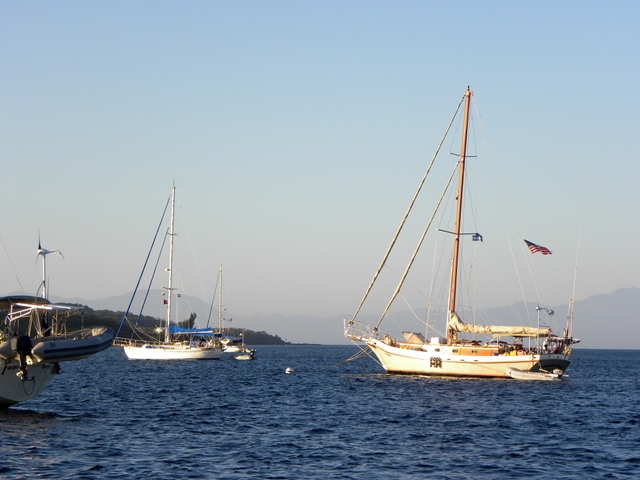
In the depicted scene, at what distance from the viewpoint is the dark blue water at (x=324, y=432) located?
28484 millimetres

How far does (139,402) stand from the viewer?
49.2 m

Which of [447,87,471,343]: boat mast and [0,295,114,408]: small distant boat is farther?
[447,87,471,343]: boat mast

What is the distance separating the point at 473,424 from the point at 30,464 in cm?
2087

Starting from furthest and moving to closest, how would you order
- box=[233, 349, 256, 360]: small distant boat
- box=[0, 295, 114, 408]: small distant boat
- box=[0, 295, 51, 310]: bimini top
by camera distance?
box=[233, 349, 256, 360]: small distant boat, box=[0, 295, 51, 310]: bimini top, box=[0, 295, 114, 408]: small distant boat

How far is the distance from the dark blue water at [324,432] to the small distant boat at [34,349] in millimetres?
1297

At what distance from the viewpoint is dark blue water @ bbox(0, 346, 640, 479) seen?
28.5 metres

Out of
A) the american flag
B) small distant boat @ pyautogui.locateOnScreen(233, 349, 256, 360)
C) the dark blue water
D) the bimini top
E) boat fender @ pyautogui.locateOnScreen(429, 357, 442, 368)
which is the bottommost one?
the dark blue water

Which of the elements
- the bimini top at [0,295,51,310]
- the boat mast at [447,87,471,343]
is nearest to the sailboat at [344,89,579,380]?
the boat mast at [447,87,471,343]

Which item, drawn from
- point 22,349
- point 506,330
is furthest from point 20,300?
→ point 506,330

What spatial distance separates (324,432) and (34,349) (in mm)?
13376

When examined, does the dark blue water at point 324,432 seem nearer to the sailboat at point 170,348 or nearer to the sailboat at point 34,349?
the sailboat at point 34,349

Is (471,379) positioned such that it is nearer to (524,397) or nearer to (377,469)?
(524,397)

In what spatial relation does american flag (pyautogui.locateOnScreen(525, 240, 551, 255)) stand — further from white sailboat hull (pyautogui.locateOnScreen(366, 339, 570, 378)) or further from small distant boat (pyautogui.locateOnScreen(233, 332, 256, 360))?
small distant boat (pyautogui.locateOnScreen(233, 332, 256, 360))

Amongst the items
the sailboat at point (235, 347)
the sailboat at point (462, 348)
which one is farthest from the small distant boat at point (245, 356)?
the sailboat at point (462, 348)
